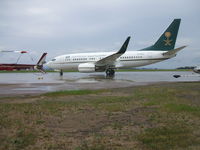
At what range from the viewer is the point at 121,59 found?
27.6 m

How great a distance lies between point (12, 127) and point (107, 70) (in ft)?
74.3

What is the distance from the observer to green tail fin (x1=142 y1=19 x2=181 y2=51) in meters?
26.8

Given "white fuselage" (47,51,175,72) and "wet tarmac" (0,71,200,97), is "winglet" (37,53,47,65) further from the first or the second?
"wet tarmac" (0,71,200,97)

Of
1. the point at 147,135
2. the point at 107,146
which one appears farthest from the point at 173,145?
the point at 107,146

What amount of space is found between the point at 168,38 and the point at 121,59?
653 centimetres

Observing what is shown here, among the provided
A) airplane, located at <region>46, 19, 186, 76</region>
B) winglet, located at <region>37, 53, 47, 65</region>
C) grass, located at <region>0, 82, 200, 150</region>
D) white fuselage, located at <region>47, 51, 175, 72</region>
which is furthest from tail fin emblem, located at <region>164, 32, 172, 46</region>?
grass, located at <region>0, 82, 200, 150</region>

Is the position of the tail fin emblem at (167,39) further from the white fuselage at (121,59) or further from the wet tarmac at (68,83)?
the wet tarmac at (68,83)

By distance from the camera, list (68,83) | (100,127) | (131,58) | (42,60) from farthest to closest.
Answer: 1. (42,60)
2. (131,58)
3. (68,83)
4. (100,127)

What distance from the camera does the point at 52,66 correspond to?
29.7m

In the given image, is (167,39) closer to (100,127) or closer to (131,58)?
(131,58)

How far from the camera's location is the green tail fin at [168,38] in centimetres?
2677

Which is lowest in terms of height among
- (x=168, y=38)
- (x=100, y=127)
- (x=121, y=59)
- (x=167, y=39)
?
(x=100, y=127)

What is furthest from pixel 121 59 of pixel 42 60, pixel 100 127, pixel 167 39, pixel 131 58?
pixel 100 127

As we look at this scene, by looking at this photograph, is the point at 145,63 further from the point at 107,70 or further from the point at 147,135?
the point at 147,135
